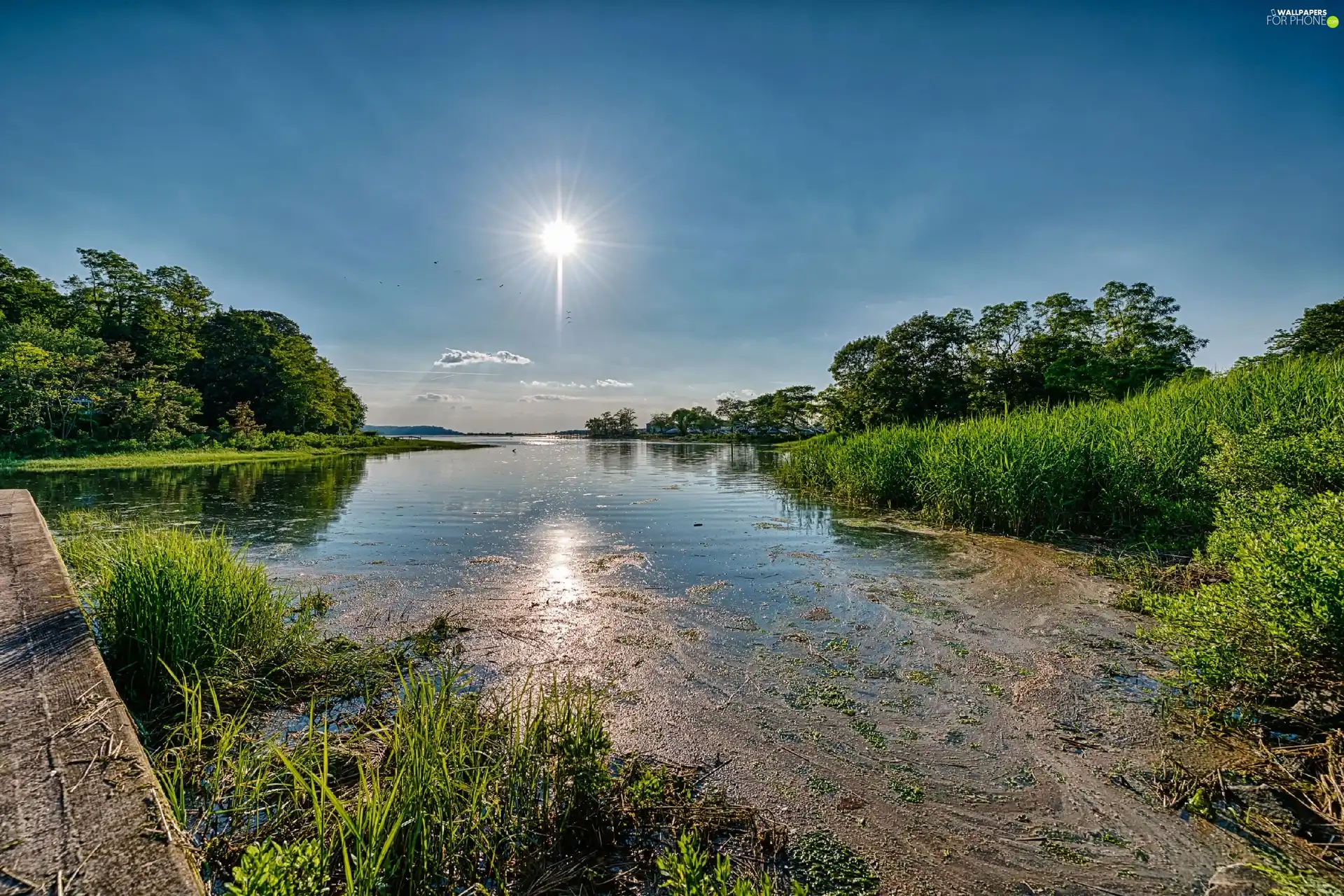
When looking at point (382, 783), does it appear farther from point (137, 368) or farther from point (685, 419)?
point (685, 419)

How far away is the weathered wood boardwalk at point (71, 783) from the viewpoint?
1.37 m

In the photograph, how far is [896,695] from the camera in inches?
144

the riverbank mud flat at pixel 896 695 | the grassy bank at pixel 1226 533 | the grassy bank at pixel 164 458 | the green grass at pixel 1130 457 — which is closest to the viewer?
the riverbank mud flat at pixel 896 695

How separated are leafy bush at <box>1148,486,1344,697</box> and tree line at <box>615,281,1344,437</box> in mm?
28532

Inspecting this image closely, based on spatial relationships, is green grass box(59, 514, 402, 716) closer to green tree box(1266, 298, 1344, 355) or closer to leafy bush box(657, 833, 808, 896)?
leafy bush box(657, 833, 808, 896)

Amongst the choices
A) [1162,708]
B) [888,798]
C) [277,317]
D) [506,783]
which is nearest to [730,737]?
[888,798]

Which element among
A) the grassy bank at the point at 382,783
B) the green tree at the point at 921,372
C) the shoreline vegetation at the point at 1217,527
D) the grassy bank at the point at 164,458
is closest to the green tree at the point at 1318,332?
the green tree at the point at 921,372

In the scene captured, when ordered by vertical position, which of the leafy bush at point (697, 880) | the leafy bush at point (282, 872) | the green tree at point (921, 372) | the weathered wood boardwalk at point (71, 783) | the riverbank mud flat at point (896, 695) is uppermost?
the green tree at point (921, 372)

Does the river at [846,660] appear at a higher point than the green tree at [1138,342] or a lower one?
lower

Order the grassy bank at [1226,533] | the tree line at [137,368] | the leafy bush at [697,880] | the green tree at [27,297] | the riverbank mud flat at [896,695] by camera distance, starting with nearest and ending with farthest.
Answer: the leafy bush at [697,880], the riverbank mud flat at [896,695], the grassy bank at [1226,533], the tree line at [137,368], the green tree at [27,297]

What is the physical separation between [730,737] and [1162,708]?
2.83 m

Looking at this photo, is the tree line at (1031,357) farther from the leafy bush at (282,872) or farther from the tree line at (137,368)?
the tree line at (137,368)

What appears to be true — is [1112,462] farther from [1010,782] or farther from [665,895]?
[665,895]

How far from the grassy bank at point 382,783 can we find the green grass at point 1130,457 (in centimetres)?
625
